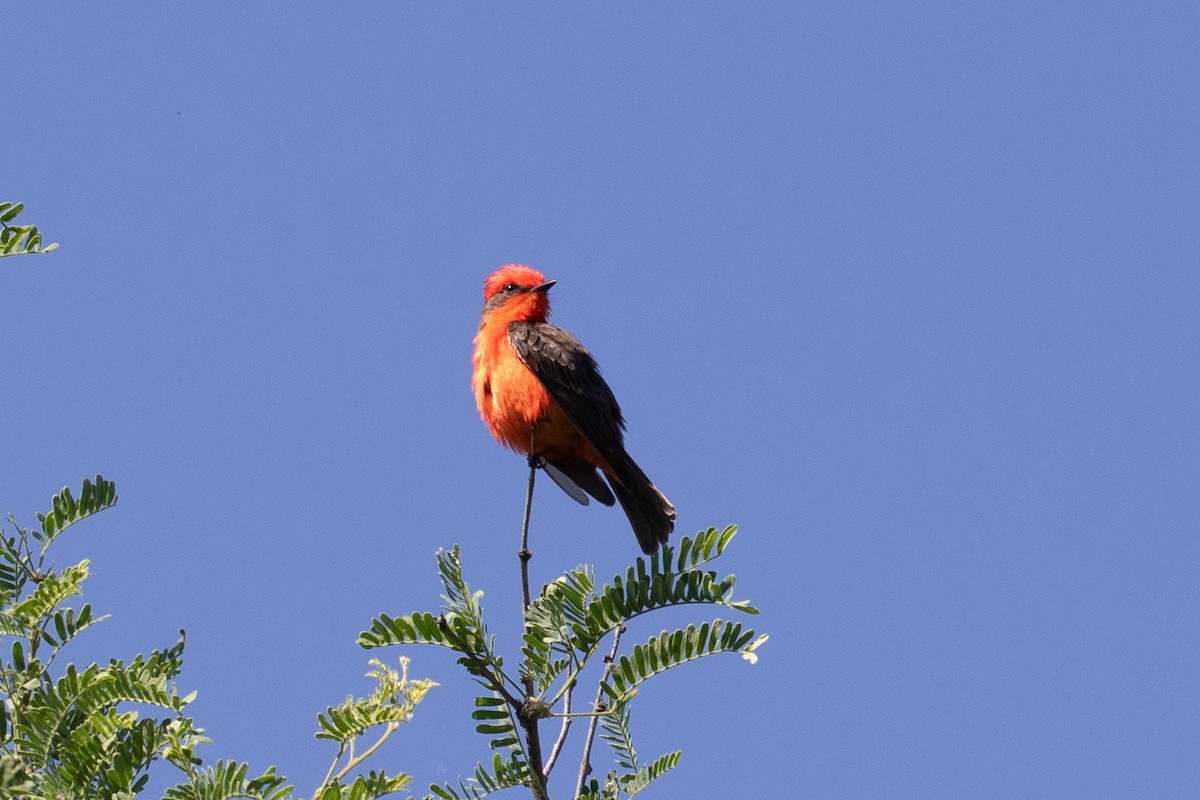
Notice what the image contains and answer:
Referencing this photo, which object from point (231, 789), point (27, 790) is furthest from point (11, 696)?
point (231, 789)

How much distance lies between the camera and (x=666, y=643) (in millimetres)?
3197

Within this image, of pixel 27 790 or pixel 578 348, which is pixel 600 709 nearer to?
pixel 27 790

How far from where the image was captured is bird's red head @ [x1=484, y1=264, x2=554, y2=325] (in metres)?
7.13

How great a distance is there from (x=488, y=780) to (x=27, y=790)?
1.02m

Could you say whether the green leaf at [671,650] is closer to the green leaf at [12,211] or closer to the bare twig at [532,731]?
the bare twig at [532,731]

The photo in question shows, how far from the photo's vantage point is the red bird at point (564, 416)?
6.17m

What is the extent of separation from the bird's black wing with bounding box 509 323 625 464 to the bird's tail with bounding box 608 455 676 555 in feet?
0.31

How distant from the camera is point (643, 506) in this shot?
20.3 ft

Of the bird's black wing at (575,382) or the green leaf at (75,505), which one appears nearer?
the green leaf at (75,505)

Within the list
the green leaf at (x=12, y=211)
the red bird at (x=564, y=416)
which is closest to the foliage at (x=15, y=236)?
the green leaf at (x=12, y=211)

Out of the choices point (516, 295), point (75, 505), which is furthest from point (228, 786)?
point (516, 295)

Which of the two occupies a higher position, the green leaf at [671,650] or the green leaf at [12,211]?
the green leaf at [12,211]

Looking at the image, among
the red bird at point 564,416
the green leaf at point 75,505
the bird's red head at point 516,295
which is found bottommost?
the green leaf at point 75,505

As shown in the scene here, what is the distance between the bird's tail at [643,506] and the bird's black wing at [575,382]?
0.10 metres
